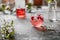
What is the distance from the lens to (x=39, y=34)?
3.97 feet

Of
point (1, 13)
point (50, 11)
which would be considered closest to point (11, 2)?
point (1, 13)

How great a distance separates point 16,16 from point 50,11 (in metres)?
0.40

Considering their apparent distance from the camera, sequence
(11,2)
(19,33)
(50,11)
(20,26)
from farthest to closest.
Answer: (11,2) → (50,11) → (20,26) → (19,33)

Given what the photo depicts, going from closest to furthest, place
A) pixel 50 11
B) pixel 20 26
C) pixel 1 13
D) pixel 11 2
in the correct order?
pixel 20 26
pixel 50 11
pixel 1 13
pixel 11 2

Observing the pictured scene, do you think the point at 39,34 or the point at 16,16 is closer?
the point at 39,34

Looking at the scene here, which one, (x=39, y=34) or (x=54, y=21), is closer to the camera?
(x=39, y=34)

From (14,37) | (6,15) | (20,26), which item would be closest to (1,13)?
(6,15)

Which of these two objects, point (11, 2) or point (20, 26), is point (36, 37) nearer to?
point (20, 26)

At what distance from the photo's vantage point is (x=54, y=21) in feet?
5.22

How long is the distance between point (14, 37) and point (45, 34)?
225mm

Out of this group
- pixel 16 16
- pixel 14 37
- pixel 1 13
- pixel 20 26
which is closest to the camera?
pixel 14 37

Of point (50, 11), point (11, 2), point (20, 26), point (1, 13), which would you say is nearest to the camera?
point (20, 26)

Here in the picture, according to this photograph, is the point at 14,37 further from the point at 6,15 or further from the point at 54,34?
the point at 6,15

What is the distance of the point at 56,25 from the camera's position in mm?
1459
